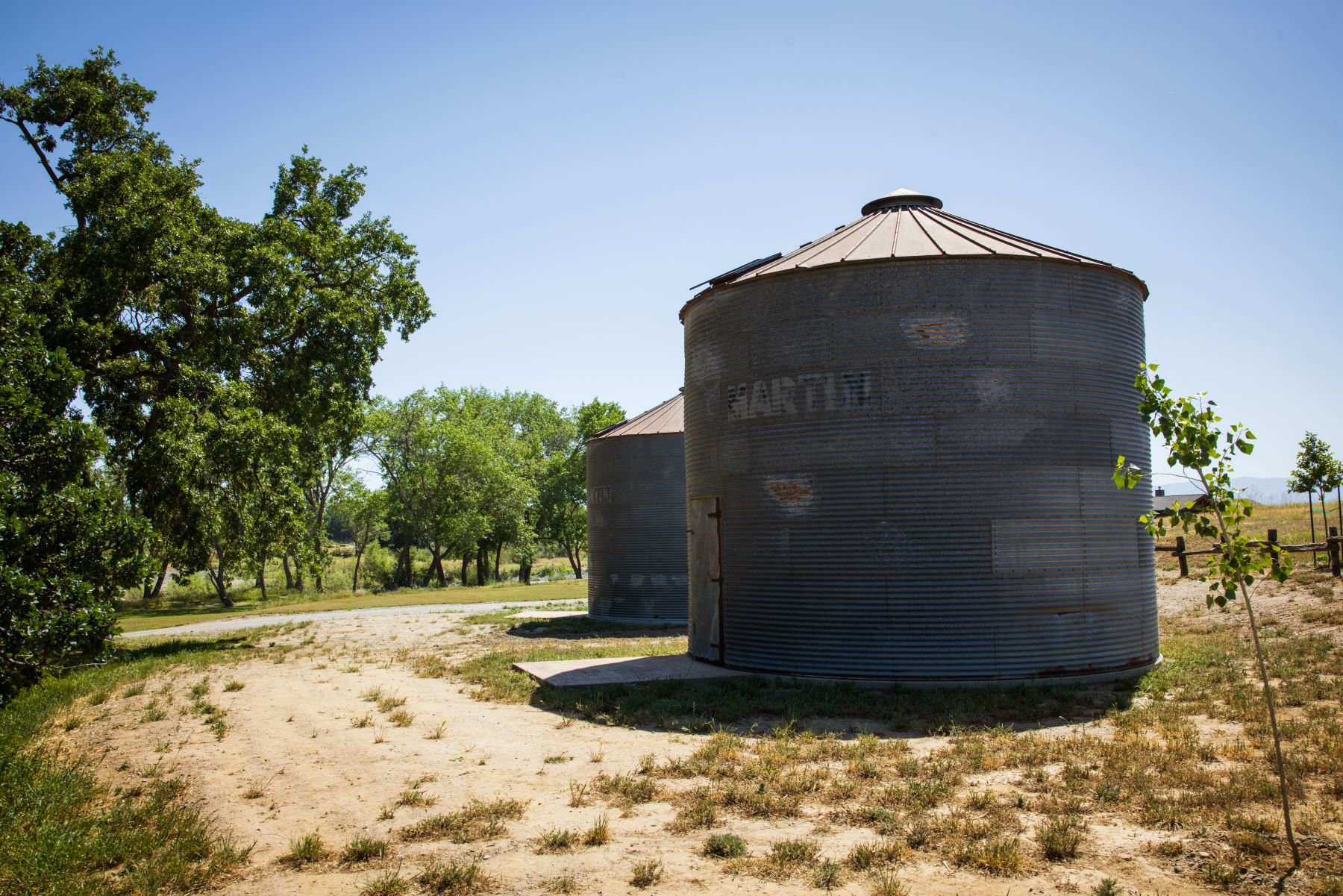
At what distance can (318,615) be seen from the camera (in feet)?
119

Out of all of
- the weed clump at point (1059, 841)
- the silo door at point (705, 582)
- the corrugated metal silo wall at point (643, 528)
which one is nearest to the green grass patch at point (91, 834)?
the weed clump at point (1059, 841)

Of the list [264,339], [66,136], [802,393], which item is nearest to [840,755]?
[802,393]

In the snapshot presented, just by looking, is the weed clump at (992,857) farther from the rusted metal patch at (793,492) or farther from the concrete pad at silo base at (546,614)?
the concrete pad at silo base at (546,614)

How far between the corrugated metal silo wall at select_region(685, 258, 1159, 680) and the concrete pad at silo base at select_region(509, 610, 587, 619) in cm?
1616

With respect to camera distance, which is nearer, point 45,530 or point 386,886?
point 386,886

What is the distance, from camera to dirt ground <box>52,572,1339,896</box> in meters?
6.65

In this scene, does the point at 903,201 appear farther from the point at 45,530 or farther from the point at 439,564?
the point at 439,564

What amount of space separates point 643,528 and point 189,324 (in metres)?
13.6

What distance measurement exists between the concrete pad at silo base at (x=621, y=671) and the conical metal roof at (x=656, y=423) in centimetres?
1100

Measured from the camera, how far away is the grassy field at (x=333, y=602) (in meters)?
39.9

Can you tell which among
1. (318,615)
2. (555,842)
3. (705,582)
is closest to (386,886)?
(555,842)

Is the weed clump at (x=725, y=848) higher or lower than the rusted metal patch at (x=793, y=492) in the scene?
lower

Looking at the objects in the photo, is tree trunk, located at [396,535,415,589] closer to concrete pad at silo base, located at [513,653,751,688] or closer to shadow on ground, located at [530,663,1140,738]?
concrete pad at silo base, located at [513,653,751,688]

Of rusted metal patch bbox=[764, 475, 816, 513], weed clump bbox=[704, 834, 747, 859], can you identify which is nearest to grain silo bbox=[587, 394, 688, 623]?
rusted metal patch bbox=[764, 475, 816, 513]
